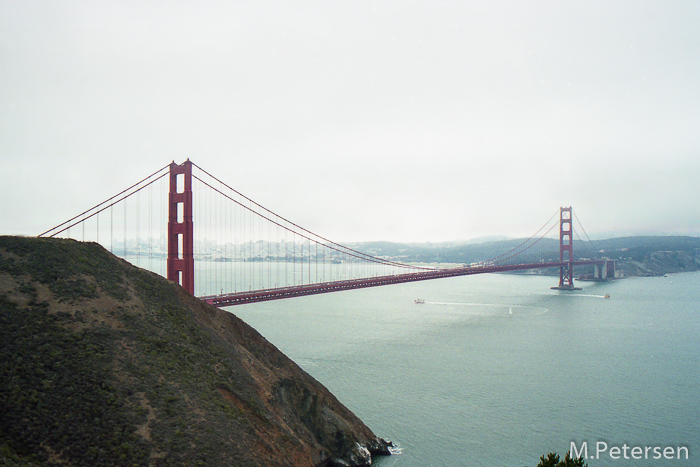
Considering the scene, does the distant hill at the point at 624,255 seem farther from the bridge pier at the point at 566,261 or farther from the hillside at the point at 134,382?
the hillside at the point at 134,382

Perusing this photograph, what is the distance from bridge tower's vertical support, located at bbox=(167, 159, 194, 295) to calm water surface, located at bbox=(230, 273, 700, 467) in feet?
27.8

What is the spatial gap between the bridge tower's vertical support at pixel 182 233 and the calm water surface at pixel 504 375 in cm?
849

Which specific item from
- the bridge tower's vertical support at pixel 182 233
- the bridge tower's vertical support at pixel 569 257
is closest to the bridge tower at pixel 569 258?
the bridge tower's vertical support at pixel 569 257

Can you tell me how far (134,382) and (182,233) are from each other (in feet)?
39.8

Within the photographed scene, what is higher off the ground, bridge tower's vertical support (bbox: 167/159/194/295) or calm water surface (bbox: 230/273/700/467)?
bridge tower's vertical support (bbox: 167/159/194/295)

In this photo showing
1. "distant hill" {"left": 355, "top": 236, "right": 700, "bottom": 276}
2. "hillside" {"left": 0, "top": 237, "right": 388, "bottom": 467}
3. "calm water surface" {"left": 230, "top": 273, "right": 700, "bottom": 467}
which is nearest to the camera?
"hillside" {"left": 0, "top": 237, "right": 388, "bottom": 467}

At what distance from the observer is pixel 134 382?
9445mm

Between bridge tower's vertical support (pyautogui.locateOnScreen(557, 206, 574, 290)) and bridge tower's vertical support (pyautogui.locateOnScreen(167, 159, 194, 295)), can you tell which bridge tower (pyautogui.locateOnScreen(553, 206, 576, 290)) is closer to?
bridge tower's vertical support (pyautogui.locateOnScreen(557, 206, 574, 290))

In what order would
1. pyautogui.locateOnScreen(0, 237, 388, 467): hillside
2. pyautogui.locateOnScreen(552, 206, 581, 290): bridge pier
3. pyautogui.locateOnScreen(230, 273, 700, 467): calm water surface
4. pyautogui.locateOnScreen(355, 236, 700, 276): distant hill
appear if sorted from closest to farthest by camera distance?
pyautogui.locateOnScreen(0, 237, 388, 467): hillside < pyautogui.locateOnScreen(230, 273, 700, 467): calm water surface < pyautogui.locateOnScreen(552, 206, 581, 290): bridge pier < pyautogui.locateOnScreen(355, 236, 700, 276): distant hill

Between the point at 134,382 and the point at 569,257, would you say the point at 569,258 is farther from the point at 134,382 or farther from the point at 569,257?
the point at 134,382

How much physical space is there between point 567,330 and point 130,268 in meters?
33.4

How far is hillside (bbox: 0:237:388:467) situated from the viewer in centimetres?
817

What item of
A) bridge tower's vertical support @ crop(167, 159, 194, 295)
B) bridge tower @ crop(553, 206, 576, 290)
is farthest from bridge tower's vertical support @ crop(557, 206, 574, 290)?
bridge tower's vertical support @ crop(167, 159, 194, 295)

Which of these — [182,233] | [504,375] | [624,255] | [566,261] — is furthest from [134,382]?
[624,255]
